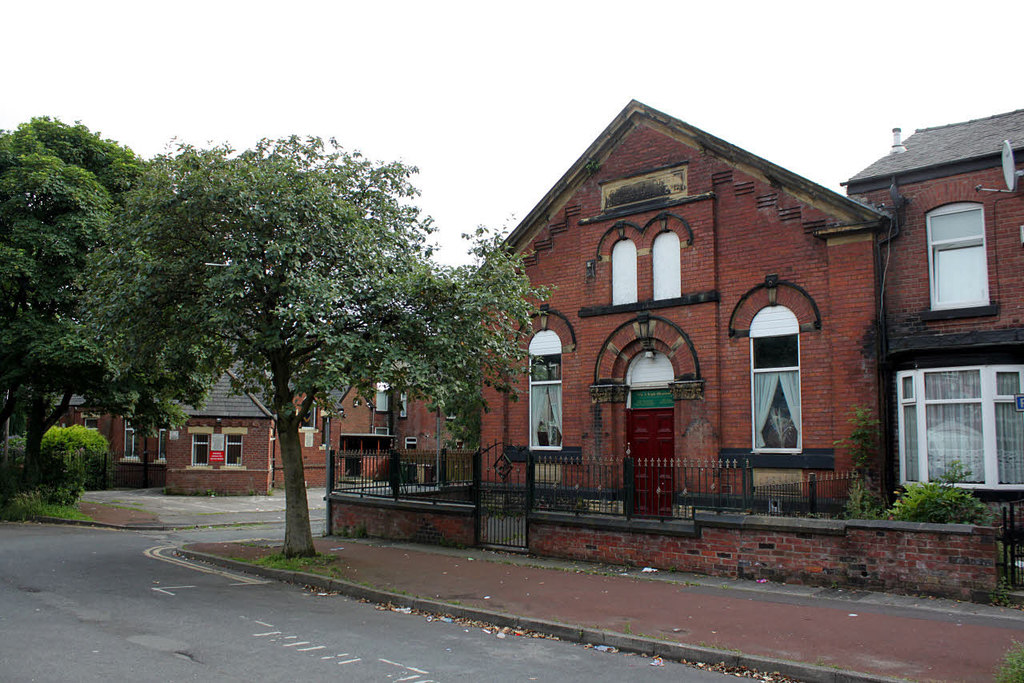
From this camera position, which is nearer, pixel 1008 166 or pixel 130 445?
pixel 1008 166

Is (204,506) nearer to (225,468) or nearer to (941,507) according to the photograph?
(225,468)

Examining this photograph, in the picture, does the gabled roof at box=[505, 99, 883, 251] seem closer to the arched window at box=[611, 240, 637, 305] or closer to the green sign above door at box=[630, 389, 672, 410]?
the arched window at box=[611, 240, 637, 305]

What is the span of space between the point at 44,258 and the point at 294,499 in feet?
38.1

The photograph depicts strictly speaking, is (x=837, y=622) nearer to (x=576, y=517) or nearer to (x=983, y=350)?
(x=576, y=517)

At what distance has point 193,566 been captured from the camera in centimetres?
1439

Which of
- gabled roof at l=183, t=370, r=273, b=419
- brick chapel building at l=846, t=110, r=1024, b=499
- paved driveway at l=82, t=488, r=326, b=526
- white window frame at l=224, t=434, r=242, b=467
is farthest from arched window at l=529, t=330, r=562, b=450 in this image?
white window frame at l=224, t=434, r=242, b=467

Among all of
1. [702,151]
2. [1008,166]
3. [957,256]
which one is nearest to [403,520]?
[702,151]

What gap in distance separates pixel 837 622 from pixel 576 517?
5336 millimetres

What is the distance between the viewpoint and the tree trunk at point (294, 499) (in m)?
13.9

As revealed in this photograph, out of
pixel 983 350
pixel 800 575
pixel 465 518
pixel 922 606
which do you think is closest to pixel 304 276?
pixel 465 518

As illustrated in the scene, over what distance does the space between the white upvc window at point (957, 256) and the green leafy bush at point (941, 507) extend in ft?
13.8

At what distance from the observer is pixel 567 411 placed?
60.2 ft

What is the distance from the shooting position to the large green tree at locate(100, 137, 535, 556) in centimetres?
1194

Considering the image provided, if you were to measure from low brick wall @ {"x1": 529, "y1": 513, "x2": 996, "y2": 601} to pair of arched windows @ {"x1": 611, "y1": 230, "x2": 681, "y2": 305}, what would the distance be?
5.81m
